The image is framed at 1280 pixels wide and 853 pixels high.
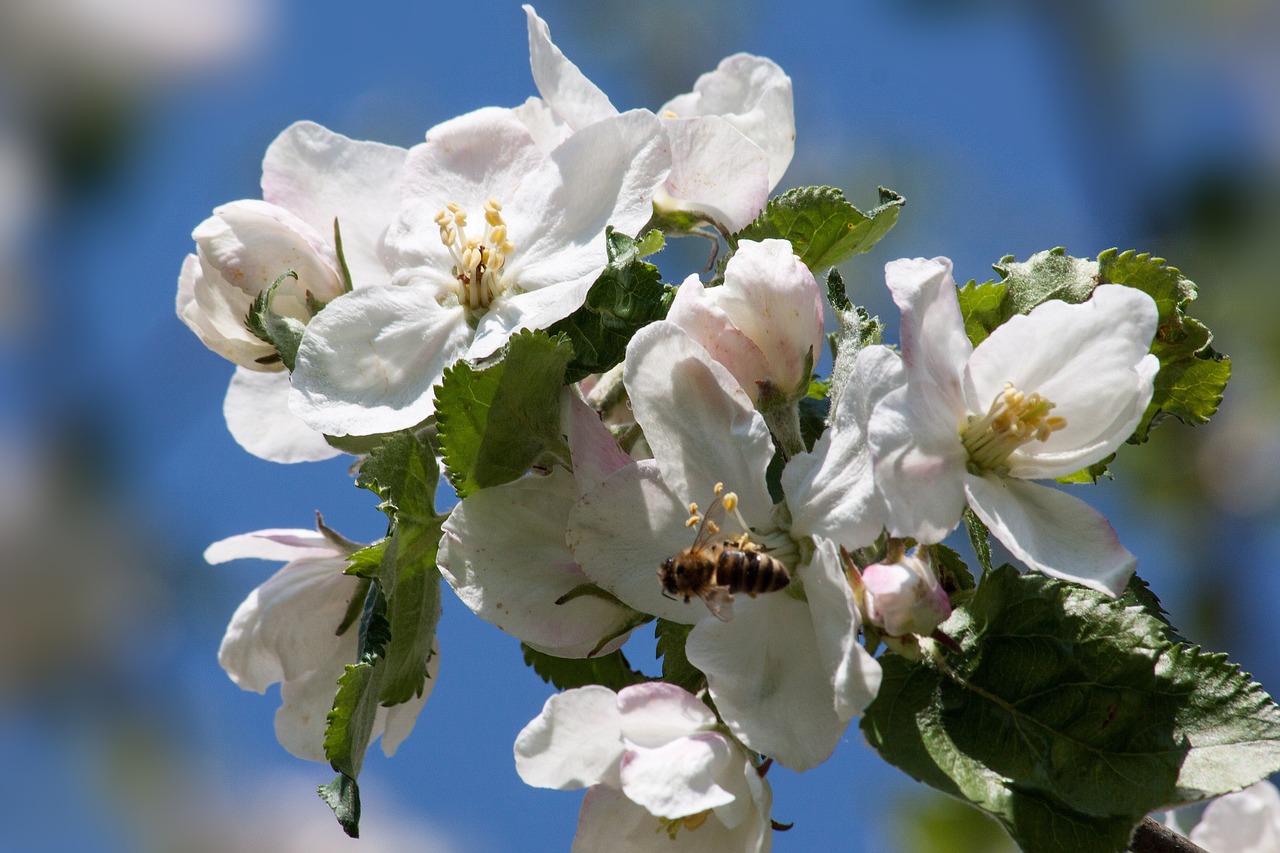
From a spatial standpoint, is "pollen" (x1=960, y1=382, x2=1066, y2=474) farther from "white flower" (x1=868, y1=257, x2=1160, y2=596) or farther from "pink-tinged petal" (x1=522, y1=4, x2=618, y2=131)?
"pink-tinged petal" (x1=522, y1=4, x2=618, y2=131)

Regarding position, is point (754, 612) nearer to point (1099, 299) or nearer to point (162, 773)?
point (1099, 299)

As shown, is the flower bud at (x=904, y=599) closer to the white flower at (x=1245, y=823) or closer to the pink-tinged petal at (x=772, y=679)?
the pink-tinged petal at (x=772, y=679)

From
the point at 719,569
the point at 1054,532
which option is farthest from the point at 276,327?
the point at 1054,532

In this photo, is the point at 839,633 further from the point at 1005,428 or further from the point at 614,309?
the point at 614,309

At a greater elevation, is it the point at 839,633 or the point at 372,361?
the point at 372,361

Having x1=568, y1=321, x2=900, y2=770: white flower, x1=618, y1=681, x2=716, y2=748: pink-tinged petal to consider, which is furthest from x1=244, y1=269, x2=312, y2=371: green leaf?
x1=618, y1=681, x2=716, y2=748: pink-tinged petal

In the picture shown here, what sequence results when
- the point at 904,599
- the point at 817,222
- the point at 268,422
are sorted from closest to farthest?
the point at 904,599 < the point at 817,222 < the point at 268,422
